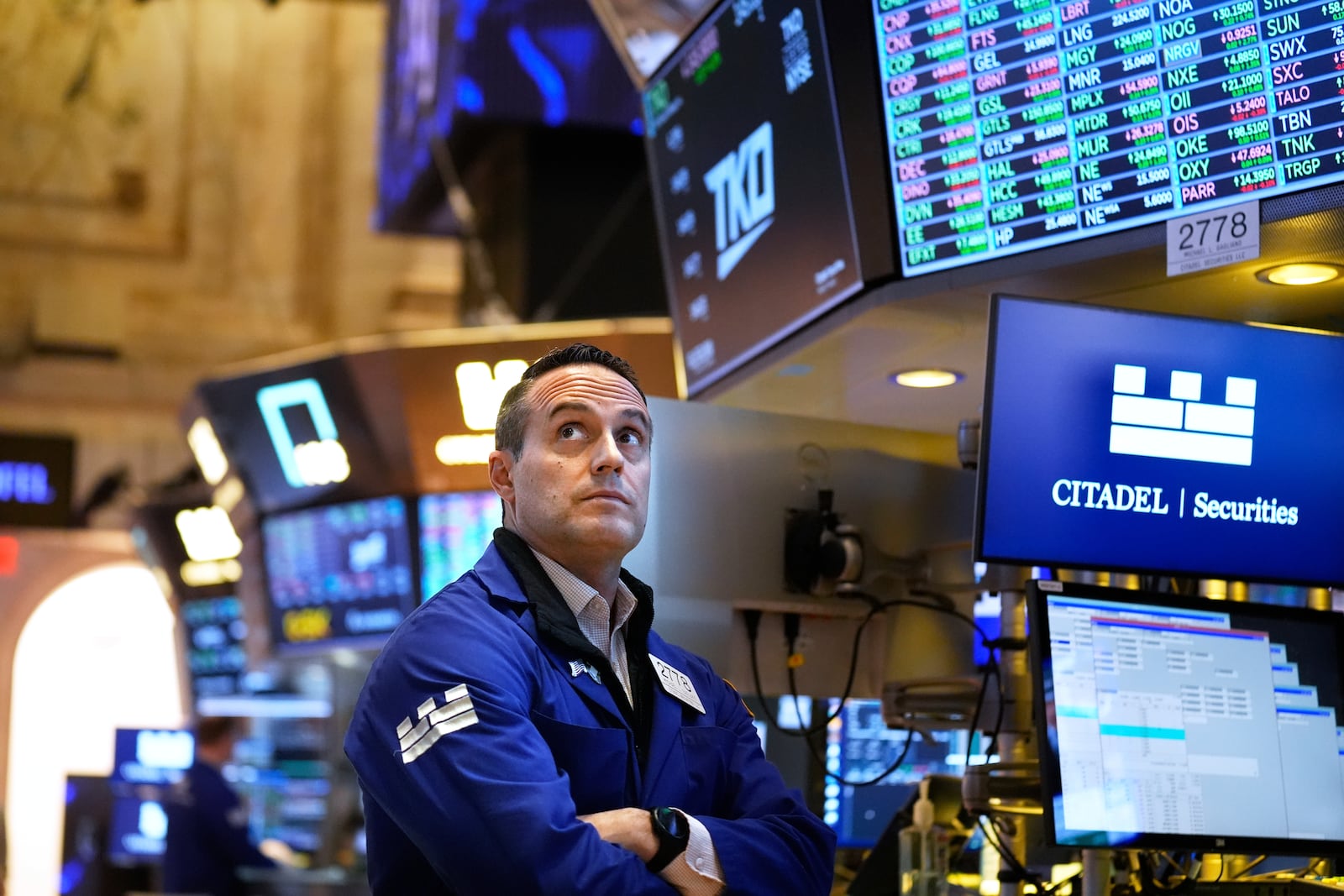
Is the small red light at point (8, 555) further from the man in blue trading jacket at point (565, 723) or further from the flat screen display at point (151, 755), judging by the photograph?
the man in blue trading jacket at point (565, 723)

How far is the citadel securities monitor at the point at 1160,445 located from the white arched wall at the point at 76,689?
11.6m

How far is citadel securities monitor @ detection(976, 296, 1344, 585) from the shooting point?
276cm

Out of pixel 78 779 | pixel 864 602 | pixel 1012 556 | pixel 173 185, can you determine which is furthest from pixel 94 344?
pixel 1012 556

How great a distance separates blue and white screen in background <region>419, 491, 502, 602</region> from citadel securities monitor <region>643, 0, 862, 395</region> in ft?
7.75

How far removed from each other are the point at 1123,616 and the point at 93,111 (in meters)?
11.2

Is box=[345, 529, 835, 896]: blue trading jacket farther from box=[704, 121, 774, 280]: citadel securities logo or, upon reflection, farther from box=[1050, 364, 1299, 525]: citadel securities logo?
box=[704, 121, 774, 280]: citadel securities logo

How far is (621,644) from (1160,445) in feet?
3.44

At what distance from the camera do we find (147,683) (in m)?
13.9

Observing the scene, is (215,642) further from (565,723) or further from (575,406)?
(565,723)

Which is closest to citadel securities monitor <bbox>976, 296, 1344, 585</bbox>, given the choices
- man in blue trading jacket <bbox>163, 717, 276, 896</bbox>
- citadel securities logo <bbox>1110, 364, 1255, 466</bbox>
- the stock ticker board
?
citadel securities logo <bbox>1110, 364, 1255, 466</bbox>

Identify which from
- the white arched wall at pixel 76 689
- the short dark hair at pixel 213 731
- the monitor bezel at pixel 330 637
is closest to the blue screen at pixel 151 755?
the short dark hair at pixel 213 731

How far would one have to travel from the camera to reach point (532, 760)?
2090 millimetres

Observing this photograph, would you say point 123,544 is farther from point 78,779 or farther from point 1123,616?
point 1123,616

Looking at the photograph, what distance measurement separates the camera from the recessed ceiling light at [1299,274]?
9.95 feet
